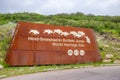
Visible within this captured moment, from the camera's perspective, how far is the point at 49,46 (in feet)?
61.9

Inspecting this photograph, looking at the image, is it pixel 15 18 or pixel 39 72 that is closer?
pixel 39 72

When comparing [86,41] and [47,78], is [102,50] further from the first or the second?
[47,78]

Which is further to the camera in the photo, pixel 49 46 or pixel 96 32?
pixel 96 32

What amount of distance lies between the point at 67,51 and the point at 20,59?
12.0 ft

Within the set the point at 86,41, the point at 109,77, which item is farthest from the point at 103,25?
the point at 109,77

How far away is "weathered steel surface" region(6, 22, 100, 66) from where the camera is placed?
1755 centimetres

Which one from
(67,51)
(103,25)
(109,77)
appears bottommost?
(109,77)

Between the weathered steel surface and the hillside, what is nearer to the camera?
the weathered steel surface

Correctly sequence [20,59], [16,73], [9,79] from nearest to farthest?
[9,79] → [16,73] → [20,59]

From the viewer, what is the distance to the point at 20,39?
1770 centimetres

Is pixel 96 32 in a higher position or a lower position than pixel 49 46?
higher

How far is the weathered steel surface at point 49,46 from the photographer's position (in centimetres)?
1755

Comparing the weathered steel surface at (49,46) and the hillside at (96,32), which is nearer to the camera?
the weathered steel surface at (49,46)

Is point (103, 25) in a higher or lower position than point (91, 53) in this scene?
higher
